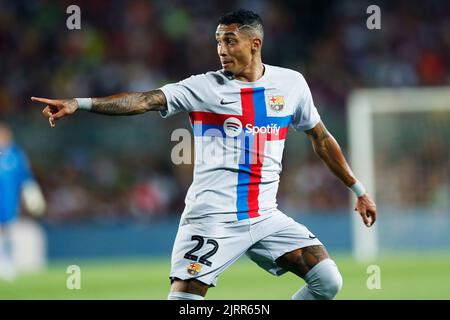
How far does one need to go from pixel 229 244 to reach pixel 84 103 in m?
1.42

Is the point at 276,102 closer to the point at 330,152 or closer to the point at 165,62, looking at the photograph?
the point at 330,152

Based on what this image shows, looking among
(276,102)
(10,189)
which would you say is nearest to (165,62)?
(10,189)

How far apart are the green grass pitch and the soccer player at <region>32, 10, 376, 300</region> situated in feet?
12.5

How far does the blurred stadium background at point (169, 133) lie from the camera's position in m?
17.0

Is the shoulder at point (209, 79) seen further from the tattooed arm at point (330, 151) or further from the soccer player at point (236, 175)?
the tattooed arm at point (330, 151)

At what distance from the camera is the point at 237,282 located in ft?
43.5

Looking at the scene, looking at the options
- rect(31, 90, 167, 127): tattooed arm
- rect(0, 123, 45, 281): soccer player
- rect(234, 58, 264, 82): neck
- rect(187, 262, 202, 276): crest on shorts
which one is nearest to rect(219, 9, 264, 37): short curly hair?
rect(234, 58, 264, 82): neck

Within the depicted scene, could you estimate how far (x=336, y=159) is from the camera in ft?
24.3

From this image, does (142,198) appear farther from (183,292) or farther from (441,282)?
(183,292)

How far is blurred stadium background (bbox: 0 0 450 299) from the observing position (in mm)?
16953

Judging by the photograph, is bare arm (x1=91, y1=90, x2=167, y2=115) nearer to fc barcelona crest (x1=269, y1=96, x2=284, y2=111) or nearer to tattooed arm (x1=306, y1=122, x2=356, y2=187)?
fc barcelona crest (x1=269, y1=96, x2=284, y2=111)

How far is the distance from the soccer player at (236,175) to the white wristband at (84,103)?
17.9 inches

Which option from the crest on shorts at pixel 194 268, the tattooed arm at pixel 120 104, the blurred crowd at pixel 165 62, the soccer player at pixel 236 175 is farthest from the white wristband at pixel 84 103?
the blurred crowd at pixel 165 62
